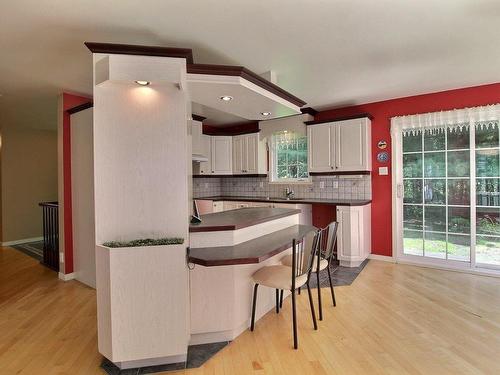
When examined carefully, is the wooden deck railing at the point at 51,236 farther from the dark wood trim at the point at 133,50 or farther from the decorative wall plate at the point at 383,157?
the decorative wall plate at the point at 383,157

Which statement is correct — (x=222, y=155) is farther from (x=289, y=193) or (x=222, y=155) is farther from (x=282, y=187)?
(x=289, y=193)

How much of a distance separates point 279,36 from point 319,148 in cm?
253

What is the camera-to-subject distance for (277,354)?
2.14m

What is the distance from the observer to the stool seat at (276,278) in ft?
7.54

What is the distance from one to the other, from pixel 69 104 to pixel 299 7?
10.7ft

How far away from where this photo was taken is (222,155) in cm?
588

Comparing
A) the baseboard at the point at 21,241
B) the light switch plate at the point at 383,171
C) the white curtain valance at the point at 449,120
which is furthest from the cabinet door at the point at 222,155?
the baseboard at the point at 21,241

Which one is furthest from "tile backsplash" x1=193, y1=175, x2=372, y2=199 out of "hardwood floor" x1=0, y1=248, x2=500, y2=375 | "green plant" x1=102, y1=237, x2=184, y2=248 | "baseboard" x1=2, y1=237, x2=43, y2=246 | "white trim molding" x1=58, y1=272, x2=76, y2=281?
"baseboard" x1=2, y1=237, x2=43, y2=246

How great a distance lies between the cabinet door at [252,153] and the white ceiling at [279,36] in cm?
209

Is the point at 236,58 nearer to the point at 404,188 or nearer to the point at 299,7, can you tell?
the point at 299,7

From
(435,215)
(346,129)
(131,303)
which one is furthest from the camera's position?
(346,129)

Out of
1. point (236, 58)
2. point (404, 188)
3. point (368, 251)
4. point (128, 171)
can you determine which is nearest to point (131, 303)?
point (128, 171)

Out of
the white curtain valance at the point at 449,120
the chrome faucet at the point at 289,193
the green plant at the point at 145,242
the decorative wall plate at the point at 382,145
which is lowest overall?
the green plant at the point at 145,242

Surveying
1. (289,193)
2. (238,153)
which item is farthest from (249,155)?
(289,193)
